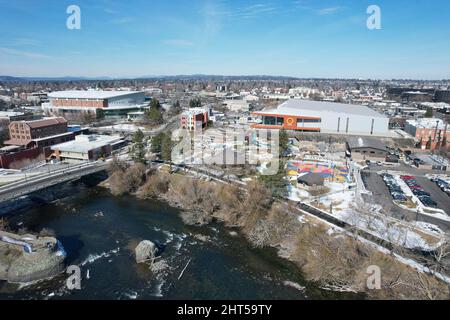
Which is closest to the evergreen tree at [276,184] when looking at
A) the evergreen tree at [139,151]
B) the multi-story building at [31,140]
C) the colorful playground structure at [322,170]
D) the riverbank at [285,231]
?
the riverbank at [285,231]

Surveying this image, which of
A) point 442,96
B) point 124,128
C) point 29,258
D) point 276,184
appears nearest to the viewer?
point 29,258

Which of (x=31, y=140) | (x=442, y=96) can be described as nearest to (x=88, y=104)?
(x=31, y=140)

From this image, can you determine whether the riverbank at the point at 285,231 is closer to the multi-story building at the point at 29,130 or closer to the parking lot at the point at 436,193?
the parking lot at the point at 436,193

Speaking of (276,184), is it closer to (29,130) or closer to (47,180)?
(47,180)

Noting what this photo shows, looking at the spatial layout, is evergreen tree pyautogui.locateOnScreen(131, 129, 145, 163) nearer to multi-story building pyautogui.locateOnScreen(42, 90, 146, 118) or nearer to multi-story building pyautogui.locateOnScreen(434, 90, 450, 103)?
multi-story building pyautogui.locateOnScreen(42, 90, 146, 118)

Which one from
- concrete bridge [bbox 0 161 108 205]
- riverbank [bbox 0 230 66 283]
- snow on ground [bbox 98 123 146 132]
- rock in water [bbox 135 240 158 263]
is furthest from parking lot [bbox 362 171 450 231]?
snow on ground [bbox 98 123 146 132]

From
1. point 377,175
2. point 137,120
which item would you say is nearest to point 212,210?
point 377,175
